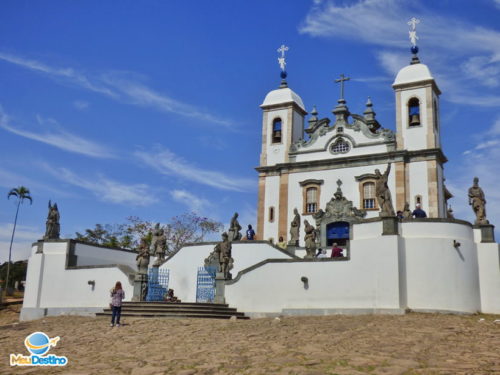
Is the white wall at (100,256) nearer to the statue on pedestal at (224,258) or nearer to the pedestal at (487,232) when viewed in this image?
the statue on pedestal at (224,258)

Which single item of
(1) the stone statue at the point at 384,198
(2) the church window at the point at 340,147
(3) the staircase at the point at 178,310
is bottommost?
(3) the staircase at the point at 178,310

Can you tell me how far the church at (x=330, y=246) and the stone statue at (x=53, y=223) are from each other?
0.49 metres

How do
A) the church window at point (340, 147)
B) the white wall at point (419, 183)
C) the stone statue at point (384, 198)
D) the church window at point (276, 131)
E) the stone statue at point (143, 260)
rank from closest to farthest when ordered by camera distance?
the stone statue at point (384, 198) → the stone statue at point (143, 260) → the white wall at point (419, 183) → the church window at point (340, 147) → the church window at point (276, 131)

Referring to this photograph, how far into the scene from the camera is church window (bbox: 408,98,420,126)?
30656mm

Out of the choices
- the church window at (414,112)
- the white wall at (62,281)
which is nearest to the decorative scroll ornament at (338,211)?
the church window at (414,112)

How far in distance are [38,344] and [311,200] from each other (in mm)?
19889

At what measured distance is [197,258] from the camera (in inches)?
958

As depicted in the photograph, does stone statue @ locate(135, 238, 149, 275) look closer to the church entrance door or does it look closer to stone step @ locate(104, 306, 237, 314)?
stone step @ locate(104, 306, 237, 314)

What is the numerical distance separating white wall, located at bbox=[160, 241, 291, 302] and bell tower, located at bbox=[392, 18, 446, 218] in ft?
28.9

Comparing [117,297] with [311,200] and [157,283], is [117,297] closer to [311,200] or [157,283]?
[157,283]

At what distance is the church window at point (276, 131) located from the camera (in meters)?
34.2

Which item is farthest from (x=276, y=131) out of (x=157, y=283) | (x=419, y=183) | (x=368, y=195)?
(x=157, y=283)

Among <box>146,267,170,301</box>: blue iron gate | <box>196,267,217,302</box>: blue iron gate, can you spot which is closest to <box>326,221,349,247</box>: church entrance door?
<box>196,267,217,302</box>: blue iron gate

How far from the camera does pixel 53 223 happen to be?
25.7 metres
